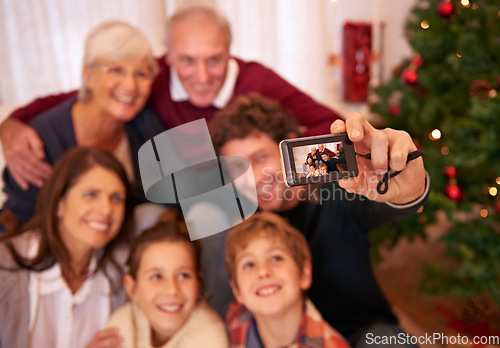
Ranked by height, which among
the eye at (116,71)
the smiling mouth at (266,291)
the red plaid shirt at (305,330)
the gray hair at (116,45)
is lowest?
the red plaid shirt at (305,330)

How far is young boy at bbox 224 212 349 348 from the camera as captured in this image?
729 millimetres

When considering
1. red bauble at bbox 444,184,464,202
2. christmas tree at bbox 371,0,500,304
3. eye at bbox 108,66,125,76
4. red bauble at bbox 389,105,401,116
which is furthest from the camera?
red bauble at bbox 389,105,401,116

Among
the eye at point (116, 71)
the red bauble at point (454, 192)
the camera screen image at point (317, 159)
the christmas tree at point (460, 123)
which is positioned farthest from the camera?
the red bauble at point (454, 192)

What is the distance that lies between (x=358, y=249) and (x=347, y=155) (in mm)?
426

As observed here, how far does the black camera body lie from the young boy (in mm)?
208

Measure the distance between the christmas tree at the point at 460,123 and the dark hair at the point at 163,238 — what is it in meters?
0.79

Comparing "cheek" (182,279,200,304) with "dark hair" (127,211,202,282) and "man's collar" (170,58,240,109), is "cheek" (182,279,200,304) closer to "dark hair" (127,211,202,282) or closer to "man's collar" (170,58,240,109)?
"dark hair" (127,211,202,282)

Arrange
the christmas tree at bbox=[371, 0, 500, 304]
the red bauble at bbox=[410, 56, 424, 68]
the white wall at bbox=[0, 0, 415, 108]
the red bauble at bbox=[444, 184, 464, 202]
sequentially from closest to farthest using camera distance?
the christmas tree at bbox=[371, 0, 500, 304] → the red bauble at bbox=[444, 184, 464, 202] → the red bauble at bbox=[410, 56, 424, 68] → the white wall at bbox=[0, 0, 415, 108]

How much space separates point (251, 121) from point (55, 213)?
501mm

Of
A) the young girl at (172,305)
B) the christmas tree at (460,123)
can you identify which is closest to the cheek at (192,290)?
the young girl at (172,305)

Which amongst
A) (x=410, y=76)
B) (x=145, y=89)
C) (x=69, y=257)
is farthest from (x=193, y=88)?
(x=410, y=76)

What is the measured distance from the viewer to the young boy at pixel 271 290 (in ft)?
2.39

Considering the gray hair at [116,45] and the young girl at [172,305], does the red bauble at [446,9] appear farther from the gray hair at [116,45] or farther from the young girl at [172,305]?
the young girl at [172,305]

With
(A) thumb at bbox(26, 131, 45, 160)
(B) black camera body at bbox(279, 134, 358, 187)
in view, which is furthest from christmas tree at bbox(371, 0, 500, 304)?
(A) thumb at bbox(26, 131, 45, 160)
